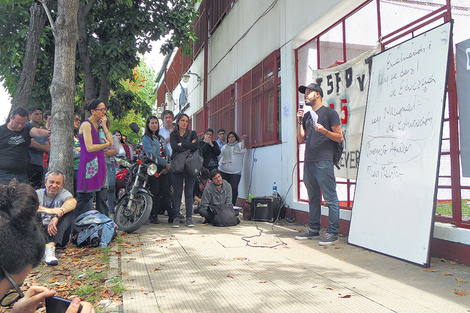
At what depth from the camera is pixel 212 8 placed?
14883 millimetres

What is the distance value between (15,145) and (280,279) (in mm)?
4208

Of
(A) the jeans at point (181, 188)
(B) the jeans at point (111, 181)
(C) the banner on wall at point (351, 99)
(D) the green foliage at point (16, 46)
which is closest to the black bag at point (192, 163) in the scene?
(A) the jeans at point (181, 188)

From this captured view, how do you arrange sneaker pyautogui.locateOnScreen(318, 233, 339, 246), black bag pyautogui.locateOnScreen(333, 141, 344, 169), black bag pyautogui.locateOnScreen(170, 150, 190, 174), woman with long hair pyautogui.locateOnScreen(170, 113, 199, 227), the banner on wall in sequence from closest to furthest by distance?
sneaker pyautogui.locateOnScreen(318, 233, 339, 246)
black bag pyautogui.locateOnScreen(333, 141, 344, 169)
the banner on wall
black bag pyautogui.locateOnScreen(170, 150, 190, 174)
woman with long hair pyautogui.locateOnScreen(170, 113, 199, 227)

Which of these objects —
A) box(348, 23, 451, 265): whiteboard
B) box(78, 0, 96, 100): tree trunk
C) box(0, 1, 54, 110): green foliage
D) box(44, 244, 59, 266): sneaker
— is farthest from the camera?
box(78, 0, 96, 100): tree trunk

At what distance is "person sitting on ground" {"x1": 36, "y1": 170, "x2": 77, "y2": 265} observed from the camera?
469 cm

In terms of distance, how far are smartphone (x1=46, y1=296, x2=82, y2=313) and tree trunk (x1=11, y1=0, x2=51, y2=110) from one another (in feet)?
26.6

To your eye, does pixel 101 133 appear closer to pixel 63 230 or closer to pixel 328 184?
pixel 63 230

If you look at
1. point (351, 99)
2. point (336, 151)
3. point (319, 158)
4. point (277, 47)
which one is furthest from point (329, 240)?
point (277, 47)

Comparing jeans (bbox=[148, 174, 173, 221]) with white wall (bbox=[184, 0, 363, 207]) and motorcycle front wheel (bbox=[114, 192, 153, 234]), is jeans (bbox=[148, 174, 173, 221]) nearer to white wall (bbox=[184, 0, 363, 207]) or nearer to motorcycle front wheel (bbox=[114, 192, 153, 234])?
motorcycle front wheel (bbox=[114, 192, 153, 234])

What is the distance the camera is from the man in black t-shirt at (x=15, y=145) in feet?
17.5

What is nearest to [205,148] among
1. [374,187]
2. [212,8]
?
[374,187]

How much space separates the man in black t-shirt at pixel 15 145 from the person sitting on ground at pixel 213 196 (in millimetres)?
2952

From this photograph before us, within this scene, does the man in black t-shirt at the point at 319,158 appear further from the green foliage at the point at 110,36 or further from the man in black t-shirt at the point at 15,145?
the green foliage at the point at 110,36

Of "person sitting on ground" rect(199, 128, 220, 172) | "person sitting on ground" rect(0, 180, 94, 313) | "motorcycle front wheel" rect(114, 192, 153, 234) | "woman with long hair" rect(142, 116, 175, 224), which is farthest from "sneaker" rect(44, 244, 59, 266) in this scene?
"person sitting on ground" rect(199, 128, 220, 172)
